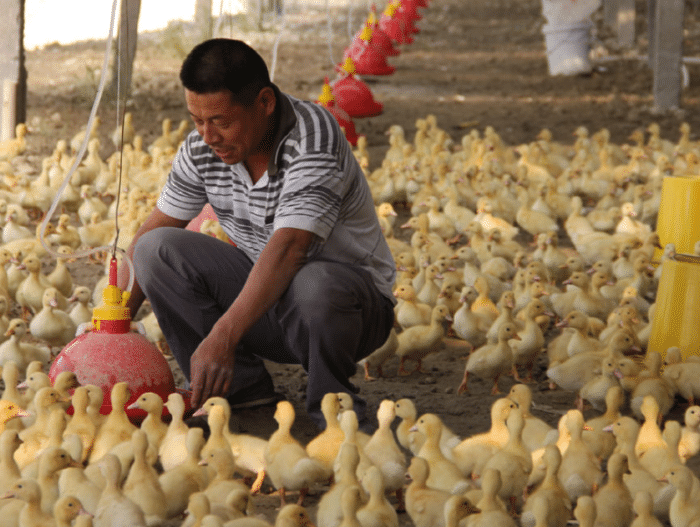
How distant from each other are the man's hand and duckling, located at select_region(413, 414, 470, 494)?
1.91 feet

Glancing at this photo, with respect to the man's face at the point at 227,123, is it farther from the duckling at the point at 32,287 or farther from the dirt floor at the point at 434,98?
the duckling at the point at 32,287

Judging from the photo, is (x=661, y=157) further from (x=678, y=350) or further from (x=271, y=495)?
(x=271, y=495)

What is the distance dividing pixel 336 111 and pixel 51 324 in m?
3.48

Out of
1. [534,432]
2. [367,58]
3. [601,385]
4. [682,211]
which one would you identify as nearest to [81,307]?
[534,432]

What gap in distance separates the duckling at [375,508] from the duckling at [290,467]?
24cm

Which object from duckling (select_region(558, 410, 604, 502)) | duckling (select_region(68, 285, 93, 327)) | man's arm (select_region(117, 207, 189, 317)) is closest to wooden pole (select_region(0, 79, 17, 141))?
duckling (select_region(68, 285, 93, 327))

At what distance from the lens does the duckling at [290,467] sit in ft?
8.82

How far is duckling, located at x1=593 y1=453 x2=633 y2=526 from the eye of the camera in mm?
2589

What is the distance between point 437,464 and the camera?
110 inches

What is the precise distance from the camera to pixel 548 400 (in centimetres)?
371

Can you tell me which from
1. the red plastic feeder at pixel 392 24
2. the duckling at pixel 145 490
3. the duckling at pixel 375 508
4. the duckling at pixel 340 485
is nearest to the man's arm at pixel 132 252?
the duckling at pixel 145 490

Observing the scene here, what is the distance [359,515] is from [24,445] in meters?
1.08

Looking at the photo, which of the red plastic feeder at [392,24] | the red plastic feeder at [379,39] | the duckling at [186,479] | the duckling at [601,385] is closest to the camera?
the duckling at [186,479]

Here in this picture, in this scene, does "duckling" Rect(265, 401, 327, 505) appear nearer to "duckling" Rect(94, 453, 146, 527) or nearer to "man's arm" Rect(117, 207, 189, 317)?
"duckling" Rect(94, 453, 146, 527)
